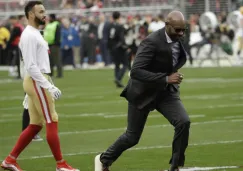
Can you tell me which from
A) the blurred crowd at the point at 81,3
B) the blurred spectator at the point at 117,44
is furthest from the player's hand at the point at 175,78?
the blurred crowd at the point at 81,3

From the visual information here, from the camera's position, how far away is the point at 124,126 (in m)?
15.9

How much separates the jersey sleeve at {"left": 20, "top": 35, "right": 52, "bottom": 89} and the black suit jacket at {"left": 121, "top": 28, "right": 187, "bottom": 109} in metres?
1.13

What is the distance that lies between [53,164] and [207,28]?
26118 mm

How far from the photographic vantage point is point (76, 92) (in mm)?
23906

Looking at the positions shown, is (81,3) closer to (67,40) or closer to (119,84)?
(67,40)

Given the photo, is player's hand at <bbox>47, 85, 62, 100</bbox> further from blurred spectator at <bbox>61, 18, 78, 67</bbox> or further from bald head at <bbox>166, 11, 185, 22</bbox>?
blurred spectator at <bbox>61, 18, 78, 67</bbox>

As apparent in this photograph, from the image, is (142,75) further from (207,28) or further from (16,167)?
(207,28)

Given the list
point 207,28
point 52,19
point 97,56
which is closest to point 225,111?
point 52,19

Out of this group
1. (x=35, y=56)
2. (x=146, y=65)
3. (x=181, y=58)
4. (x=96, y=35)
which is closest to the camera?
(x=146, y=65)

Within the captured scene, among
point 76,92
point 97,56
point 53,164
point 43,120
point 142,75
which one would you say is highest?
point 142,75

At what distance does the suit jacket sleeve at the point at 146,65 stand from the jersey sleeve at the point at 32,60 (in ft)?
4.19

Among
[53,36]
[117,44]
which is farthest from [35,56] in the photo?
[53,36]

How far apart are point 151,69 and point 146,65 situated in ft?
0.39

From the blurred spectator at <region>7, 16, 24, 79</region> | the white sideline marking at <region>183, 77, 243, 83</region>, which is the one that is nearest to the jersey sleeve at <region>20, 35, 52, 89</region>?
the white sideline marking at <region>183, 77, 243, 83</region>
